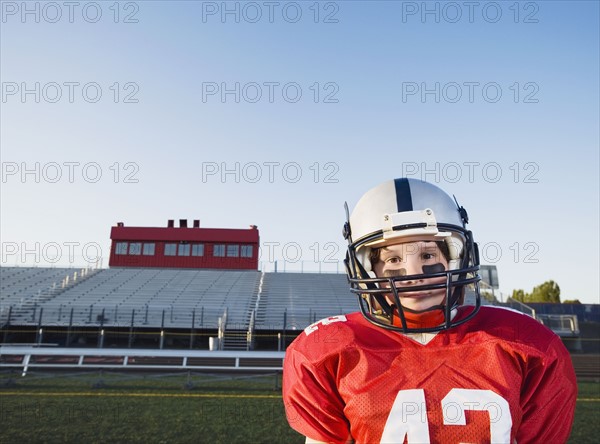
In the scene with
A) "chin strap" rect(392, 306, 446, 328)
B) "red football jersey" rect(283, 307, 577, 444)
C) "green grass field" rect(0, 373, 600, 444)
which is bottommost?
"green grass field" rect(0, 373, 600, 444)

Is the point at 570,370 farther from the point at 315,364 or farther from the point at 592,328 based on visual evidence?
the point at 592,328

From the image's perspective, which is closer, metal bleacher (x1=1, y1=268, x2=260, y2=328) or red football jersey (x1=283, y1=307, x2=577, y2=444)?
red football jersey (x1=283, y1=307, x2=577, y2=444)

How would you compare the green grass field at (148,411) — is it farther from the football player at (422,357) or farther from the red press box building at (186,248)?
the red press box building at (186,248)

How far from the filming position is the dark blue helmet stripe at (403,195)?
1.90 m

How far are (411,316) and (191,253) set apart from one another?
1094 inches

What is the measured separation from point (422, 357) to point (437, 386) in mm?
111

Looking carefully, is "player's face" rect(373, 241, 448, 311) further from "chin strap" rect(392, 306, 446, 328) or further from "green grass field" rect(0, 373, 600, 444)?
"green grass field" rect(0, 373, 600, 444)

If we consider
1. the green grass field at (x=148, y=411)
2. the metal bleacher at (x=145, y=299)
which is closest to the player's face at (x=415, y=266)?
the green grass field at (x=148, y=411)

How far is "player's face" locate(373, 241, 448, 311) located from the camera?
1824mm

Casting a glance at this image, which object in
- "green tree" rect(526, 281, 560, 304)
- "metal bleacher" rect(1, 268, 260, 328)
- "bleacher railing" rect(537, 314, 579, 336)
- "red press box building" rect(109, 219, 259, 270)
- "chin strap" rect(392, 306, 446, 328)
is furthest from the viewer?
"green tree" rect(526, 281, 560, 304)

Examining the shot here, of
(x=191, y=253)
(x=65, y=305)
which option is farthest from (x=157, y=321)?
(x=191, y=253)

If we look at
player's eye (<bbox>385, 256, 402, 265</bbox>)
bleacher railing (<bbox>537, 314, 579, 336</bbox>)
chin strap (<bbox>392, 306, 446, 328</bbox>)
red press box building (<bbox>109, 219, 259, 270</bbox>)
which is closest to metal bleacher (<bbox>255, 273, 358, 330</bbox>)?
red press box building (<bbox>109, 219, 259, 270</bbox>)

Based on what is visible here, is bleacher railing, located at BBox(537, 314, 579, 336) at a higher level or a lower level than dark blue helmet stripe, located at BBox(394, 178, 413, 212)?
lower

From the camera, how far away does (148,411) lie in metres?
6.21
